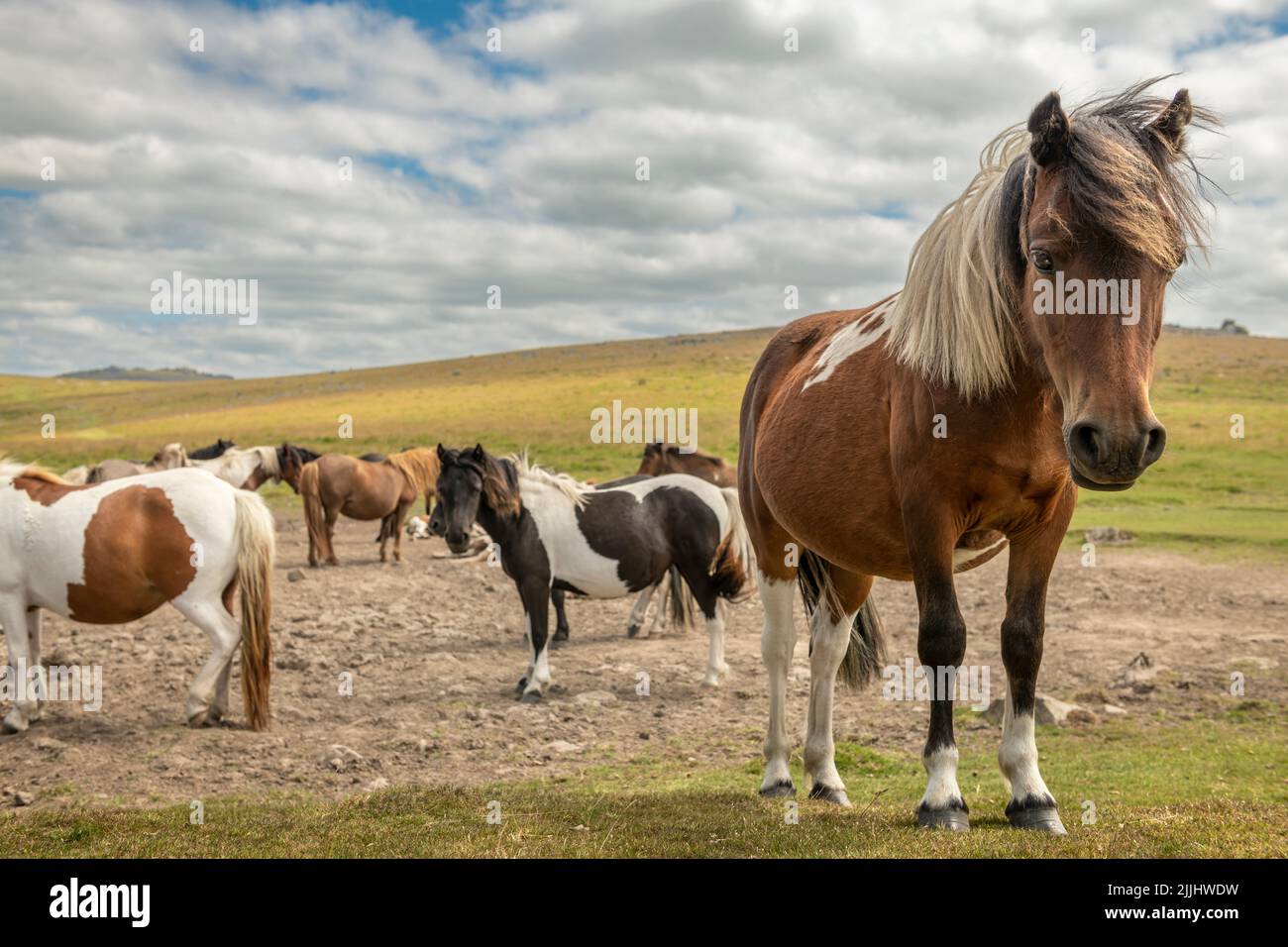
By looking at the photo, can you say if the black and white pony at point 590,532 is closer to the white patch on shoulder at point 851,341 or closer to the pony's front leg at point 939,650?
the white patch on shoulder at point 851,341

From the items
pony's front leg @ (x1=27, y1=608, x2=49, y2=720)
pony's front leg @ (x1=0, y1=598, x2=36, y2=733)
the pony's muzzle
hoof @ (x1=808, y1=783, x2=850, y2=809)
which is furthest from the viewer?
pony's front leg @ (x1=27, y1=608, x2=49, y2=720)

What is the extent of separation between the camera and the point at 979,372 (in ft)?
12.3

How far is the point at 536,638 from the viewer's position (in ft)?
31.6

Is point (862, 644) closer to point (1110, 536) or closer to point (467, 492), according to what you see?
point (467, 492)

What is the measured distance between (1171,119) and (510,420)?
192ft

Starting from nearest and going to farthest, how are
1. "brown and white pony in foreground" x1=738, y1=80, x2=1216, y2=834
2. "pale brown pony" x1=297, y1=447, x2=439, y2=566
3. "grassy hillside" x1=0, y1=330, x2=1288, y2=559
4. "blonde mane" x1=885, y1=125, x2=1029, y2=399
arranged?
"brown and white pony in foreground" x1=738, y1=80, x2=1216, y2=834 < "blonde mane" x1=885, y1=125, x2=1029, y2=399 < "pale brown pony" x1=297, y1=447, x2=439, y2=566 < "grassy hillside" x1=0, y1=330, x2=1288, y2=559

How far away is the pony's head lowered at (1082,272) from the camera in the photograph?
3.16 meters

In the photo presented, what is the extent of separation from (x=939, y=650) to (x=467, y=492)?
6732 mm

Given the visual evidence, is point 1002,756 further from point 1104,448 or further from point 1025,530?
point 1104,448

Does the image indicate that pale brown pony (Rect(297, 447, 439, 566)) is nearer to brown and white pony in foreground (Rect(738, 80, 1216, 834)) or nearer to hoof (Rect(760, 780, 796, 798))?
hoof (Rect(760, 780, 796, 798))

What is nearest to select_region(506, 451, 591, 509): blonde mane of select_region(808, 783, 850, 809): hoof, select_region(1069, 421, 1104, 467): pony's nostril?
select_region(808, 783, 850, 809): hoof

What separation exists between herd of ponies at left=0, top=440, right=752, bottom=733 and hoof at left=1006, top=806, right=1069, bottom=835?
584cm

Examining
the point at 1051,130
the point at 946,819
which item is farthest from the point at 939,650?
the point at 1051,130

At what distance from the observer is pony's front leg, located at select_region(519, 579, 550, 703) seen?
30.5ft
